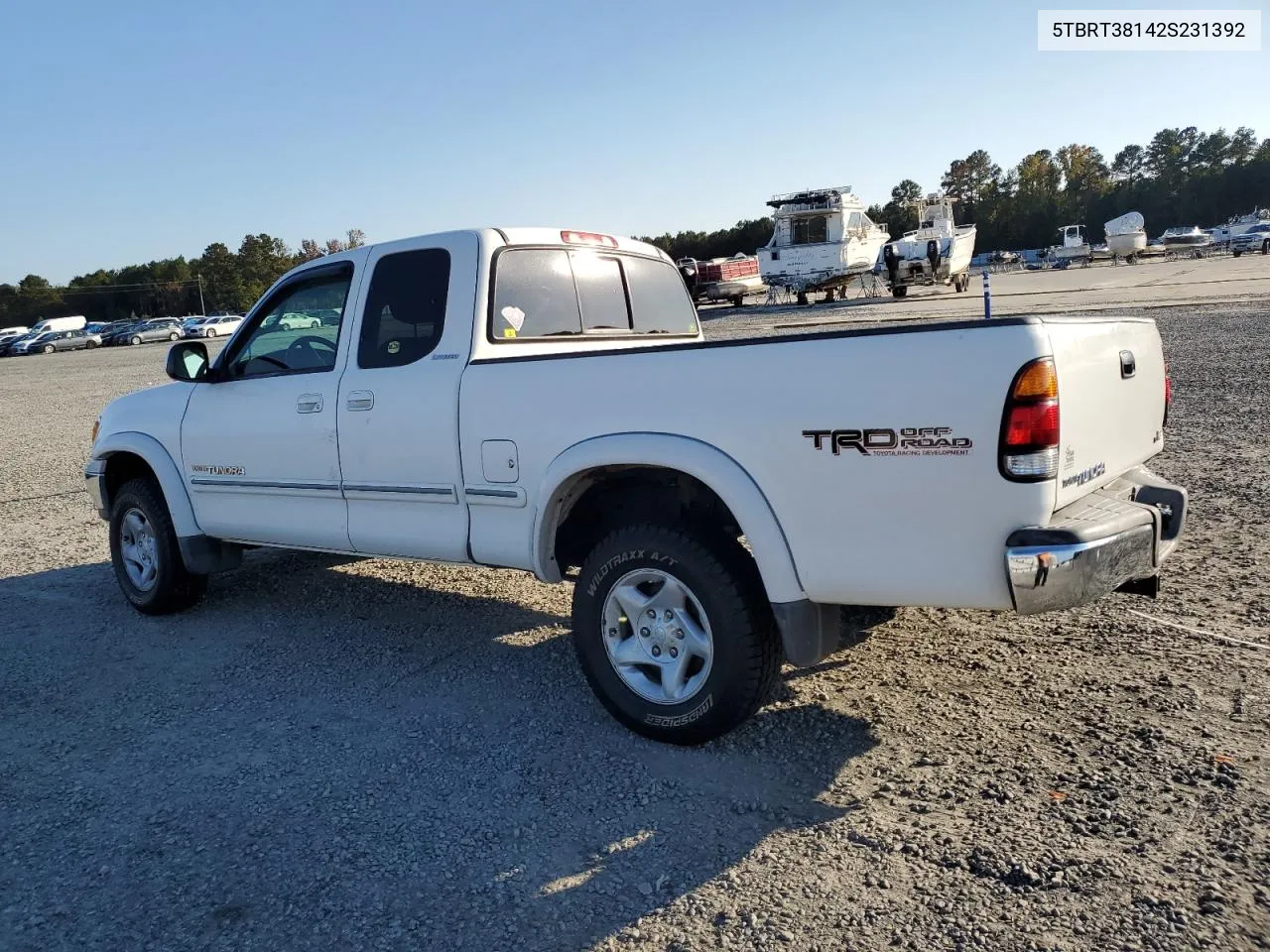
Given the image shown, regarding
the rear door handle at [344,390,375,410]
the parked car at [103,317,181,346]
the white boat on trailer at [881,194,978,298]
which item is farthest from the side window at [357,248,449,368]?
the parked car at [103,317,181,346]

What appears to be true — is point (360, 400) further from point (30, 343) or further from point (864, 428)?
point (30, 343)

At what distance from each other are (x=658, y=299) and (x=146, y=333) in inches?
2478

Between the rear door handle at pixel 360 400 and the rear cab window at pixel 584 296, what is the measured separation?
2.31 ft

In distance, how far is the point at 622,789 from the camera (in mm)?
3408

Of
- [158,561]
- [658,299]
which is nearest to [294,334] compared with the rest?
[158,561]

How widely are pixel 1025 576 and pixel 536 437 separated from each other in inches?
77.9

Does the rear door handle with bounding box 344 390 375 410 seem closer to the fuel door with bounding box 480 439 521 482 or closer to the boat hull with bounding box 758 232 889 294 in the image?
the fuel door with bounding box 480 439 521 482

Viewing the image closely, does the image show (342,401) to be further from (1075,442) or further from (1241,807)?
(1241,807)

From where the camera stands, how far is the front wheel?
135 inches

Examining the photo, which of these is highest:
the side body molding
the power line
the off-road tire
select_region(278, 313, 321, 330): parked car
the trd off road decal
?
the power line

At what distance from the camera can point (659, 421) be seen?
352cm

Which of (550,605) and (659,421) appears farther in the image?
(550,605)

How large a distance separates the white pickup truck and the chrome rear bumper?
0.01 m

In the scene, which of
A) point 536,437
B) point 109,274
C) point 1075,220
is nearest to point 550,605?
point 536,437
